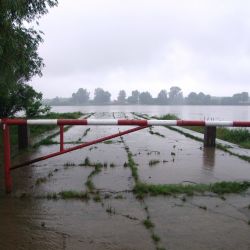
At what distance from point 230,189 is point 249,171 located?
1676 mm

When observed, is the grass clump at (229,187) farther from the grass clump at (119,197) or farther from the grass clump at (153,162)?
the grass clump at (153,162)

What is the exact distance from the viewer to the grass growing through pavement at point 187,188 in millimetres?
5051

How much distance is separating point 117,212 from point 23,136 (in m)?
6.20

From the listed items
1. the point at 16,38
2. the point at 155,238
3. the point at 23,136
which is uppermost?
the point at 16,38

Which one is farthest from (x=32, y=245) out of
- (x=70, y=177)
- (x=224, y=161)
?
(x=224, y=161)

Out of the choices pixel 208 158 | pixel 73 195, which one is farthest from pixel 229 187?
pixel 208 158

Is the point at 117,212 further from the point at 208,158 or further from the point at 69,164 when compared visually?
the point at 208,158

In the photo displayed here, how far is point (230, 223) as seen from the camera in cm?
387

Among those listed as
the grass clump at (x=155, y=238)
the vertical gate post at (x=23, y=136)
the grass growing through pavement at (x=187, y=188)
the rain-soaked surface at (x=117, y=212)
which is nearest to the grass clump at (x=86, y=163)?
the rain-soaked surface at (x=117, y=212)

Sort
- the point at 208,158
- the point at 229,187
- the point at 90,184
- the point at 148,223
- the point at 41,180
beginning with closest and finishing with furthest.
→ 1. the point at 148,223
2. the point at 229,187
3. the point at 90,184
4. the point at 41,180
5. the point at 208,158

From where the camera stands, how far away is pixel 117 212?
4.18 metres

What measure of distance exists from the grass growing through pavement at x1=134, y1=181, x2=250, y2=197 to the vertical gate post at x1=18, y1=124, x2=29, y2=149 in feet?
17.2

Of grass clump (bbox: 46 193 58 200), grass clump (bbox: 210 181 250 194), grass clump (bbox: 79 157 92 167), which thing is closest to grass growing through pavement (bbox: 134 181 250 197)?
grass clump (bbox: 210 181 250 194)

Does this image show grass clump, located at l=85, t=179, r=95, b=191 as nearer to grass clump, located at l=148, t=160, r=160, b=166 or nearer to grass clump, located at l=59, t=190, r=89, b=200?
grass clump, located at l=59, t=190, r=89, b=200
